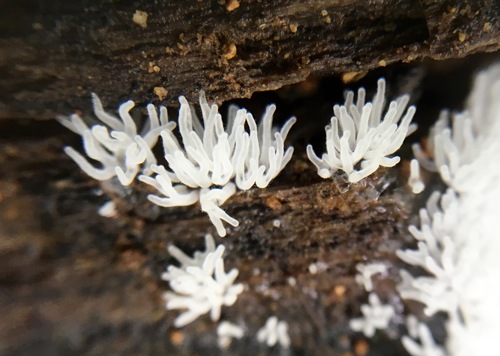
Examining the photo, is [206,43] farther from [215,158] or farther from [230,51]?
[215,158]

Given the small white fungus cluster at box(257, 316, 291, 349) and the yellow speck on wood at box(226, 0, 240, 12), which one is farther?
the small white fungus cluster at box(257, 316, 291, 349)

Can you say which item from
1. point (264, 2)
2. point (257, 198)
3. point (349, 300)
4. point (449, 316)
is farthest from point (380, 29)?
point (449, 316)

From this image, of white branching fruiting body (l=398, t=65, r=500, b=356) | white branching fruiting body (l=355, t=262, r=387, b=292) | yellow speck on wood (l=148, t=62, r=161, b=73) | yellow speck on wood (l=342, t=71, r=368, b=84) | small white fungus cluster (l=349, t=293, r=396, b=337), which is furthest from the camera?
small white fungus cluster (l=349, t=293, r=396, b=337)

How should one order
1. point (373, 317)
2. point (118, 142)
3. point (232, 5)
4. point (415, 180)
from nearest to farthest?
point (232, 5), point (118, 142), point (415, 180), point (373, 317)

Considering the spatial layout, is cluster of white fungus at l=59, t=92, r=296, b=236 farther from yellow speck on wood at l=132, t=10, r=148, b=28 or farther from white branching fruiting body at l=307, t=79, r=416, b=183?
yellow speck on wood at l=132, t=10, r=148, b=28

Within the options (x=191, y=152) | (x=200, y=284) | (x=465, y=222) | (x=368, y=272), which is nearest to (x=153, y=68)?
(x=191, y=152)

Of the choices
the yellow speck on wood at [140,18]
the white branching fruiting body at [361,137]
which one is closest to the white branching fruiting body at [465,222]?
the white branching fruiting body at [361,137]

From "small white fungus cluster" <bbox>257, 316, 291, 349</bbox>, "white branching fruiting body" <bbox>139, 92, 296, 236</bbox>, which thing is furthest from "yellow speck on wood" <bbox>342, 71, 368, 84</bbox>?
"small white fungus cluster" <bbox>257, 316, 291, 349</bbox>

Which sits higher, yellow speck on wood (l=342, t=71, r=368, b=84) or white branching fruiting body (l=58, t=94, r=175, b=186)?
yellow speck on wood (l=342, t=71, r=368, b=84)
